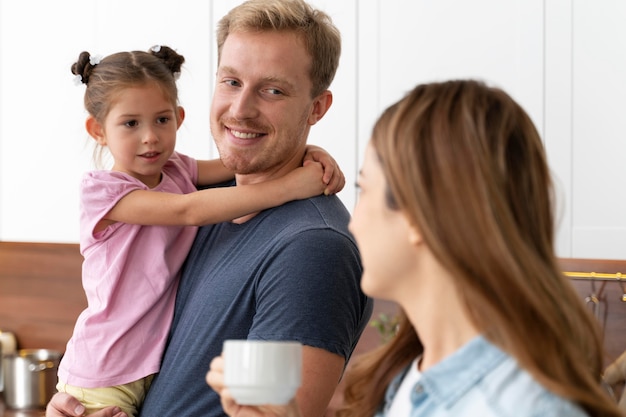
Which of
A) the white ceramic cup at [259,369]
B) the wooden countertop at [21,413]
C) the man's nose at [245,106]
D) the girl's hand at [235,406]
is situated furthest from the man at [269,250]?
the wooden countertop at [21,413]

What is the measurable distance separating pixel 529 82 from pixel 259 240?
1083 millimetres

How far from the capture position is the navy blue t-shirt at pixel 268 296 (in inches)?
55.8

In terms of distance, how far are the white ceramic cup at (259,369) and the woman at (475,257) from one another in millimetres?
116

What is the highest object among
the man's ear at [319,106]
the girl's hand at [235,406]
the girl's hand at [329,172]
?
the man's ear at [319,106]

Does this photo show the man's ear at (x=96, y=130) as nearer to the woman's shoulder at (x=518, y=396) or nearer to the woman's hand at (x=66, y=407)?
the woman's hand at (x=66, y=407)

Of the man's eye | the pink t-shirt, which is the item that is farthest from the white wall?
the pink t-shirt

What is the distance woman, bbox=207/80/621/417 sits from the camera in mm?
934

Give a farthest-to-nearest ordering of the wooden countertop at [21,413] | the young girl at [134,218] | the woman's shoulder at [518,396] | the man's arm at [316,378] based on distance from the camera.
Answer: the wooden countertop at [21,413]
the young girl at [134,218]
the man's arm at [316,378]
the woman's shoulder at [518,396]

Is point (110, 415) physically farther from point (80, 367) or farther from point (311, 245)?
point (311, 245)

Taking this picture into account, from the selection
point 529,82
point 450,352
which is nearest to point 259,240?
point 450,352

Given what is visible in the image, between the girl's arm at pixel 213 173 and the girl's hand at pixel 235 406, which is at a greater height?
the girl's arm at pixel 213 173

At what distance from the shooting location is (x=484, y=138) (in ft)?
3.13

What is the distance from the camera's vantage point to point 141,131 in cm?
180

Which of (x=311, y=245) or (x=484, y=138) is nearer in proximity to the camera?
(x=484, y=138)
